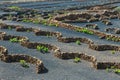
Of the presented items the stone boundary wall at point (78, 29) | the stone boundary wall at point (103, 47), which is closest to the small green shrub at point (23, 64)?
the stone boundary wall at point (103, 47)

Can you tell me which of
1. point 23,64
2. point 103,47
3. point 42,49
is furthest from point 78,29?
point 23,64

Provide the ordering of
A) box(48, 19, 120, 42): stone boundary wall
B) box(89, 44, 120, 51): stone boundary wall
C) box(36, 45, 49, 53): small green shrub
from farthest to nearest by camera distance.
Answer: box(48, 19, 120, 42): stone boundary wall, box(89, 44, 120, 51): stone boundary wall, box(36, 45, 49, 53): small green shrub

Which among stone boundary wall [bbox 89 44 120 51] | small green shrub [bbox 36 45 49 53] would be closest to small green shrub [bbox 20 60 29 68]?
small green shrub [bbox 36 45 49 53]

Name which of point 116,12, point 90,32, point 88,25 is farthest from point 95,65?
point 116,12

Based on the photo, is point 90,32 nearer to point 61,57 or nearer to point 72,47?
point 72,47

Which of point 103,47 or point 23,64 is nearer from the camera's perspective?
point 23,64

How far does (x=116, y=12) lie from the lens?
3369 inches

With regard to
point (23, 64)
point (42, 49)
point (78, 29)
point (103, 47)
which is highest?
point (23, 64)

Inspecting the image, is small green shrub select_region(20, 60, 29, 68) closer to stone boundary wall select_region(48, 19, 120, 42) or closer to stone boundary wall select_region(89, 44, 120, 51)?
stone boundary wall select_region(89, 44, 120, 51)

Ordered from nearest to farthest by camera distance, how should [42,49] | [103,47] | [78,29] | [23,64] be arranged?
[23,64] → [42,49] → [103,47] → [78,29]

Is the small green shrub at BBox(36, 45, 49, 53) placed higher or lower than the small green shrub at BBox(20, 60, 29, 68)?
lower

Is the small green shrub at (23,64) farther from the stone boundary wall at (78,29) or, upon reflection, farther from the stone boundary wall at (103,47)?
the stone boundary wall at (78,29)

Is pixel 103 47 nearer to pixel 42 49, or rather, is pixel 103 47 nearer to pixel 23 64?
pixel 42 49

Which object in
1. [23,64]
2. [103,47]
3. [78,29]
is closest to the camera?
[23,64]
